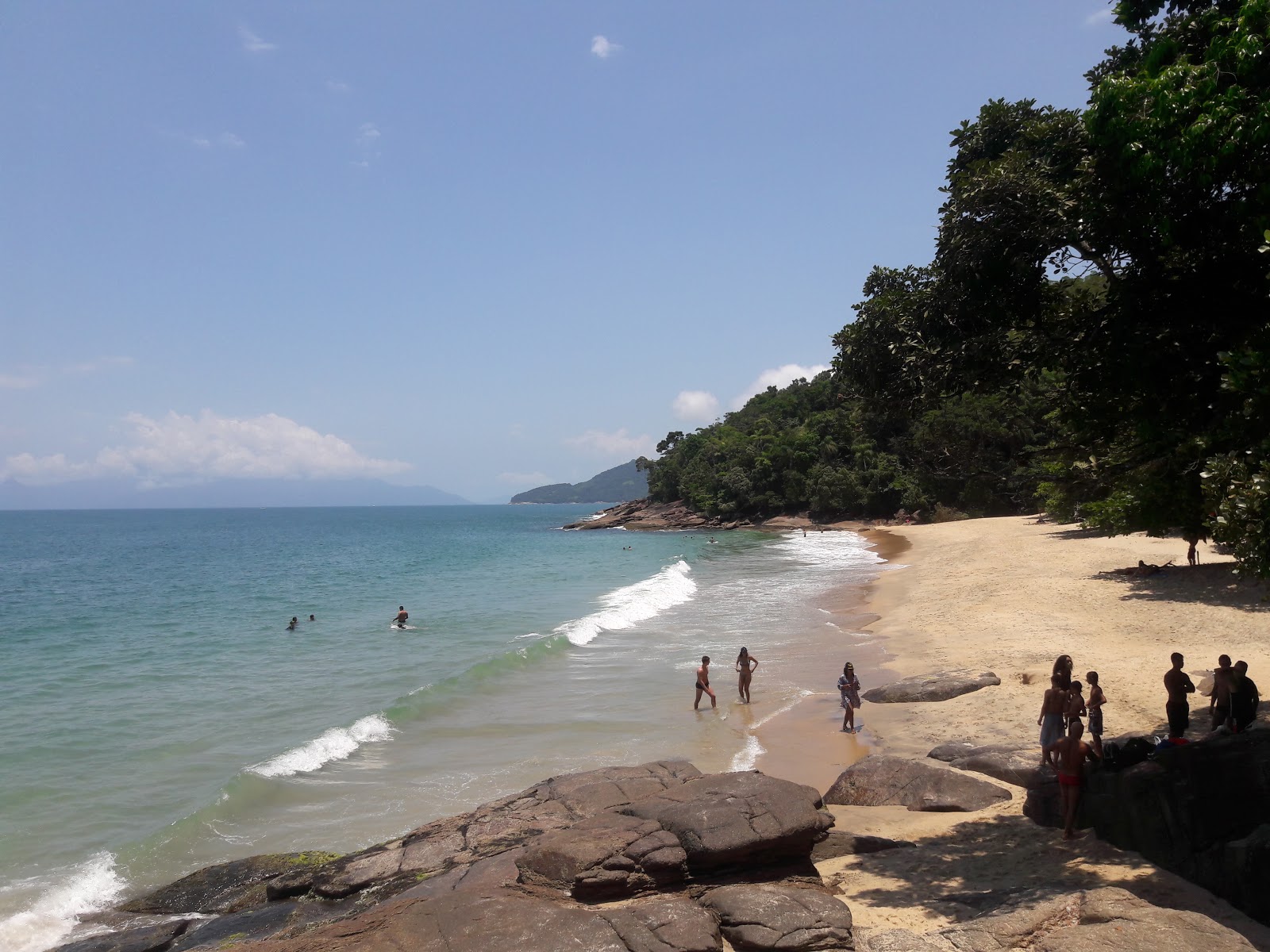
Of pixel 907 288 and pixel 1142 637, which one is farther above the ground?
pixel 907 288

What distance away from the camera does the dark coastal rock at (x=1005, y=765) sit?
10.1 m

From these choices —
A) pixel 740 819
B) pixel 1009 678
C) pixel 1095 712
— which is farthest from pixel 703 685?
pixel 740 819

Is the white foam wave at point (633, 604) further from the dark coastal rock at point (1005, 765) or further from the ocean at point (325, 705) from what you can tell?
the dark coastal rock at point (1005, 765)

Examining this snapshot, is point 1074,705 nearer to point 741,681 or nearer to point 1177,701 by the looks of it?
point 1177,701

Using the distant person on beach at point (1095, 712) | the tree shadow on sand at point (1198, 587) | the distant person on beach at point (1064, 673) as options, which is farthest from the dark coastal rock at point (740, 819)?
the tree shadow on sand at point (1198, 587)

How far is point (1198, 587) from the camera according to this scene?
20.0m

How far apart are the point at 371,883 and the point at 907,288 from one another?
8.57m

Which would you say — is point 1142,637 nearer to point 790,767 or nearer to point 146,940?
point 790,767

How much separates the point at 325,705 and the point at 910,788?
13.1m

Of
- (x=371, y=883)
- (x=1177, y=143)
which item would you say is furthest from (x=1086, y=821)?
(x=371, y=883)

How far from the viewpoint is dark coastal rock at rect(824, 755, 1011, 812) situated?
967 cm

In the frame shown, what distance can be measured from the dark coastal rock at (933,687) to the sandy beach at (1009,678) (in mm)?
288

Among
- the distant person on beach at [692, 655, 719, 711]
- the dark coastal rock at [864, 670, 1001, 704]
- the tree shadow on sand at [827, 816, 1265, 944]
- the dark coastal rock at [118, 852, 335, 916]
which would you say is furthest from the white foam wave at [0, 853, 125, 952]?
the dark coastal rock at [864, 670, 1001, 704]

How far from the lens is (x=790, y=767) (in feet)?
41.9
